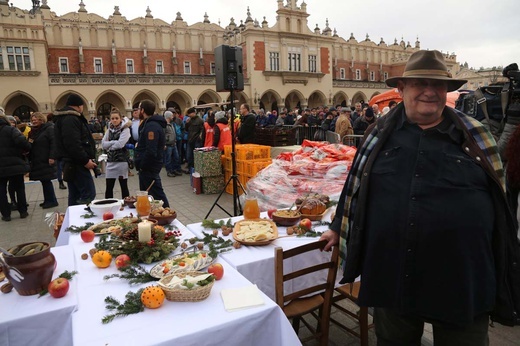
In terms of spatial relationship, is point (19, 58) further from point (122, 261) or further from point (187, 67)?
point (122, 261)

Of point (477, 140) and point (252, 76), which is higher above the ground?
point (252, 76)

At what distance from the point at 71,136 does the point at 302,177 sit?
349 cm

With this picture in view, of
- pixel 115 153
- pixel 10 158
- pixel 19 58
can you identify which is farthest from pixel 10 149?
pixel 19 58

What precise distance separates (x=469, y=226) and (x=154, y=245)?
181 centimetres

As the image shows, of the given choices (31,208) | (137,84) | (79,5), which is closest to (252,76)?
(137,84)

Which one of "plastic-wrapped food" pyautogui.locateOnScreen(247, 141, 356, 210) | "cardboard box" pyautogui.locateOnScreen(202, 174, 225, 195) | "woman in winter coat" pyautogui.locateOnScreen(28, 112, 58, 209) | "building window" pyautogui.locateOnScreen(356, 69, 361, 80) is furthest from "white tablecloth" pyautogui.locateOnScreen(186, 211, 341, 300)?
"building window" pyautogui.locateOnScreen(356, 69, 361, 80)

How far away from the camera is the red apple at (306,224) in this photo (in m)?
2.88

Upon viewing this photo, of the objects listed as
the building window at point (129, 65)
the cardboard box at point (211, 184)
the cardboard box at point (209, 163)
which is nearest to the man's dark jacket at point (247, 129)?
the cardboard box at point (209, 163)

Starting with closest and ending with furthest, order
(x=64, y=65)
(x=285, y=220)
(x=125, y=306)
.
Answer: (x=125, y=306) < (x=285, y=220) < (x=64, y=65)

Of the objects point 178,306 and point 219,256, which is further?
point 219,256

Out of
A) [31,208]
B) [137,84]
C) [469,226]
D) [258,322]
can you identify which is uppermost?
[137,84]

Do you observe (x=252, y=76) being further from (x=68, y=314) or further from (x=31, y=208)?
(x=68, y=314)

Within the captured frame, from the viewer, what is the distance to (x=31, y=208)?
24.6 ft

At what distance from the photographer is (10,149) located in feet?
21.0
